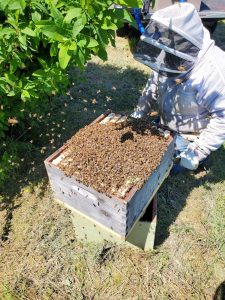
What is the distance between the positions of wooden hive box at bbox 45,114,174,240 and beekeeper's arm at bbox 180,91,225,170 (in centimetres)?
93

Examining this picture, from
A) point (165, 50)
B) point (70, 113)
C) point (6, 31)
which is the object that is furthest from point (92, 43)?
point (70, 113)

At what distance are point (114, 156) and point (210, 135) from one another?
5.06 ft

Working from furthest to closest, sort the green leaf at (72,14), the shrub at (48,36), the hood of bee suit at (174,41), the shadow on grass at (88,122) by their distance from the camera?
the shadow on grass at (88,122) → the hood of bee suit at (174,41) → the shrub at (48,36) → the green leaf at (72,14)

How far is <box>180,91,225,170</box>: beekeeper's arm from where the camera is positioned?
3.42 metres

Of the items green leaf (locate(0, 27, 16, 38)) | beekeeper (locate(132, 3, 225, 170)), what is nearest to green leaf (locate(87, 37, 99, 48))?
green leaf (locate(0, 27, 16, 38))

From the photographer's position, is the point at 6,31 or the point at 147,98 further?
the point at 147,98

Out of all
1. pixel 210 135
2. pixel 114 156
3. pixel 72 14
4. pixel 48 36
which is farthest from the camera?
pixel 210 135

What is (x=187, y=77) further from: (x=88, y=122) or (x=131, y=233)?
(x=88, y=122)

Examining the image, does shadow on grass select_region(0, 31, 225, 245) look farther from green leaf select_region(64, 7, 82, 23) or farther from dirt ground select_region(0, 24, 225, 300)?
green leaf select_region(64, 7, 82, 23)

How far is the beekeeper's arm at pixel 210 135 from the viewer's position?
342cm

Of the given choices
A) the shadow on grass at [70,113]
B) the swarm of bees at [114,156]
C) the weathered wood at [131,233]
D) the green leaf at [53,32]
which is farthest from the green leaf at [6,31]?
the weathered wood at [131,233]

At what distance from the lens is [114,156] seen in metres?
2.56

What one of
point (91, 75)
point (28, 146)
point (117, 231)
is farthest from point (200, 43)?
point (91, 75)

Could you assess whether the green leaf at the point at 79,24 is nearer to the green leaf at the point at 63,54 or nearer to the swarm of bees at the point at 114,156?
the green leaf at the point at 63,54
